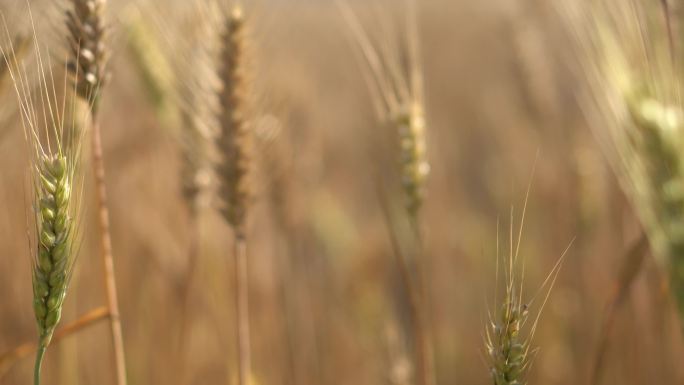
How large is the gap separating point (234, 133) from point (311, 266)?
138 cm

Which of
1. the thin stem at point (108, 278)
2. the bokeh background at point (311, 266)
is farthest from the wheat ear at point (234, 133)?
the thin stem at point (108, 278)

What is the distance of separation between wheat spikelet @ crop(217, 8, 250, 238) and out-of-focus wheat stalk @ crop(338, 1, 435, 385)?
199 mm

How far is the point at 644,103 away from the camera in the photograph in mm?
1208

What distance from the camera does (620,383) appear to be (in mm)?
2260

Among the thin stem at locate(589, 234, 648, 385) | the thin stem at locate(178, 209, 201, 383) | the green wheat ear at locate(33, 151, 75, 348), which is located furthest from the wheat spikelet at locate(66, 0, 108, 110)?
the thin stem at locate(589, 234, 648, 385)

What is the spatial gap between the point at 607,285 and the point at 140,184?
156 centimetres

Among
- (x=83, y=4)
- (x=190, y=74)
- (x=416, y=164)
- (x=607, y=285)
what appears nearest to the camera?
(x=83, y=4)

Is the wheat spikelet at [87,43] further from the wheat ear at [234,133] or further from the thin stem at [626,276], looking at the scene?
the thin stem at [626,276]

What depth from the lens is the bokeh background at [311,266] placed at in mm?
1969

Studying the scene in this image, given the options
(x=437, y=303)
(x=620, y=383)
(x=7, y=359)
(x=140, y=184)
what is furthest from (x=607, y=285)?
(x=7, y=359)

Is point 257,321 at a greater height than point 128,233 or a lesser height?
lesser

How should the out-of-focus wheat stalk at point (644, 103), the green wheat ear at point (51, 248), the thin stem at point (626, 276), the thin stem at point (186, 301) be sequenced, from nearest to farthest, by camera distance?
the green wheat ear at point (51, 248), the out-of-focus wheat stalk at point (644, 103), the thin stem at point (626, 276), the thin stem at point (186, 301)

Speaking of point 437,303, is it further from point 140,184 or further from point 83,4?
point 83,4

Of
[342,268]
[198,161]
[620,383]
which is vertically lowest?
[620,383]
